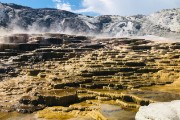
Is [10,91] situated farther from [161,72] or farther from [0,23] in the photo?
[0,23]

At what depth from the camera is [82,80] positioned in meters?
59.5

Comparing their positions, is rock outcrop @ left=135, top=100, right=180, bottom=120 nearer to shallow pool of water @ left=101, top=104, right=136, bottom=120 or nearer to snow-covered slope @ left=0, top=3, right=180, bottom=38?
shallow pool of water @ left=101, top=104, right=136, bottom=120

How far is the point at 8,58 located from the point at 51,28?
376 ft

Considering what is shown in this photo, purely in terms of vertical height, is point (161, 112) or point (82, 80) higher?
point (161, 112)

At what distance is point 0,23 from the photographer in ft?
589

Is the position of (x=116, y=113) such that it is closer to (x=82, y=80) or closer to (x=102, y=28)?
(x=82, y=80)

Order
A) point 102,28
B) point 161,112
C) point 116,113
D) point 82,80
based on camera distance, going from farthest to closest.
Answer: point 102,28
point 82,80
point 116,113
point 161,112

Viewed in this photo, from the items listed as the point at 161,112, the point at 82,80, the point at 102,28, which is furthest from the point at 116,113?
the point at 102,28

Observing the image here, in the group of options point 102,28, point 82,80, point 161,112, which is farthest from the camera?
point 102,28

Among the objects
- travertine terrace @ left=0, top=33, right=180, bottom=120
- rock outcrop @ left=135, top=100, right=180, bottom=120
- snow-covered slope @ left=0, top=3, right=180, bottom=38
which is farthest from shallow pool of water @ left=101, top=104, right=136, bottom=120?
snow-covered slope @ left=0, top=3, right=180, bottom=38

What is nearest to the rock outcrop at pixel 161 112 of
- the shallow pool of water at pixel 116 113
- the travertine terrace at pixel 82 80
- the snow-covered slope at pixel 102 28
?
the shallow pool of water at pixel 116 113

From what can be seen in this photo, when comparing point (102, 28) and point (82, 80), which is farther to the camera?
point (102, 28)

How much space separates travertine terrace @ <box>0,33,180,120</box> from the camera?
4244 cm

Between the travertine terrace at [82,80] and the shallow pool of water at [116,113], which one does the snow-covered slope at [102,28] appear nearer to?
the travertine terrace at [82,80]
